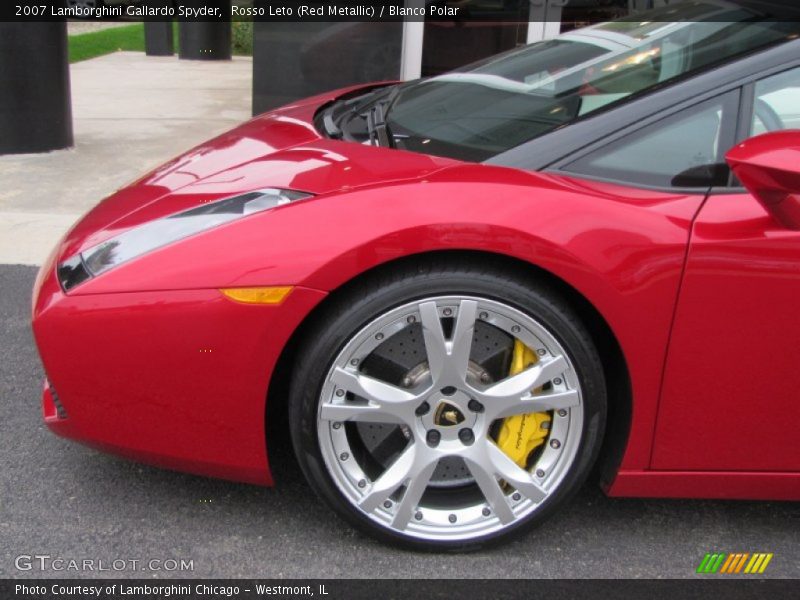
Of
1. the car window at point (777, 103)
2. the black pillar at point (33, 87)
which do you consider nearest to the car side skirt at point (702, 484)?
the car window at point (777, 103)

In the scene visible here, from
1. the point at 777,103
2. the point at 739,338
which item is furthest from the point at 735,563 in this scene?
the point at 777,103

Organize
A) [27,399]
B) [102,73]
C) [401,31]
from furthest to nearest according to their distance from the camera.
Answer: [102,73] < [401,31] < [27,399]

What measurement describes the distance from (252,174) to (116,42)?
17458 millimetres

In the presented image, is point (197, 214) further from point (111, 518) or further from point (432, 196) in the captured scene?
point (111, 518)

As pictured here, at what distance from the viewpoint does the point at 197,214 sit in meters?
2.16

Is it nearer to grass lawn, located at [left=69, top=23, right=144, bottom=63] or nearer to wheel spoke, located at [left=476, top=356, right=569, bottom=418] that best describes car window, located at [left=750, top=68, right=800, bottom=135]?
wheel spoke, located at [left=476, top=356, right=569, bottom=418]

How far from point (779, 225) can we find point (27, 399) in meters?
2.46

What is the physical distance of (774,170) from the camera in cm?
182

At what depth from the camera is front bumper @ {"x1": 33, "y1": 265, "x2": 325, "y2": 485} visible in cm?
198

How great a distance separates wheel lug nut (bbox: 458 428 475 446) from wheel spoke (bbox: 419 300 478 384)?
0.48 feet

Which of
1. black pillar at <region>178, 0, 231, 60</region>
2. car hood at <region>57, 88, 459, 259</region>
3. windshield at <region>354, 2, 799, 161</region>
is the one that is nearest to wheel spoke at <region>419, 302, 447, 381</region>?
car hood at <region>57, 88, 459, 259</region>

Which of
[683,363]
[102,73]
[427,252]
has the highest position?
[427,252]

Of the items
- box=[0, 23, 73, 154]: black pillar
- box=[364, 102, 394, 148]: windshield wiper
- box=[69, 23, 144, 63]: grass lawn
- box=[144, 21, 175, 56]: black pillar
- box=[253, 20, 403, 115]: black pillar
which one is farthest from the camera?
box=[144, 21, 175, 56]: black pillar
